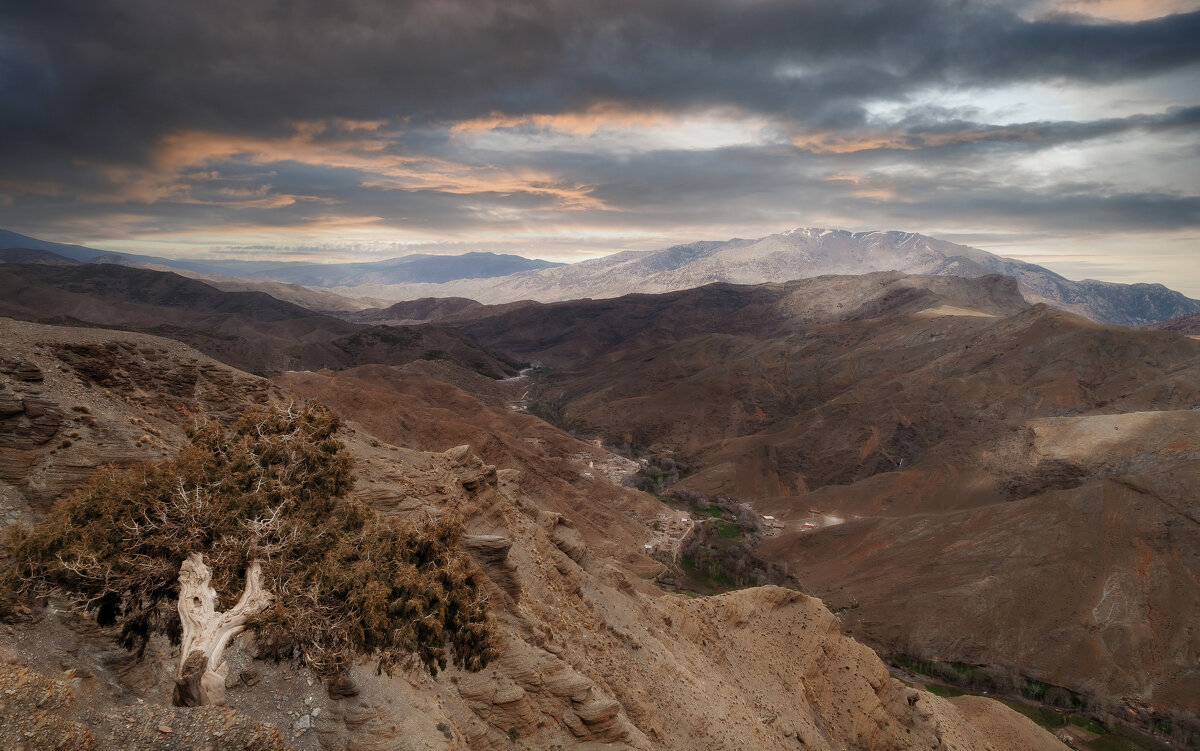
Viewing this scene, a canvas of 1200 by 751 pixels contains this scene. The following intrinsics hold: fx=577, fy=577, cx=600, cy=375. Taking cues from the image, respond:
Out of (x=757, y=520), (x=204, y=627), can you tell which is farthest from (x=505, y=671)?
Result: (x=757, y=520)

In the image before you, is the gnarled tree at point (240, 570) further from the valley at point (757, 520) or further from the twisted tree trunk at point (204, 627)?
the valley at point (757, 520)

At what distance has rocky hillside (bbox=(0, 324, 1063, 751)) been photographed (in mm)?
9133

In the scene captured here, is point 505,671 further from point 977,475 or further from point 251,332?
point 251,332

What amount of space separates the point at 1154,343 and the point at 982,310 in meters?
83.7

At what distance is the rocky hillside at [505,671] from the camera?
30.0 ft

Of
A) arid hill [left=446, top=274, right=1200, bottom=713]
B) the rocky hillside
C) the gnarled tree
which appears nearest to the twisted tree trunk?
the gnarled tree

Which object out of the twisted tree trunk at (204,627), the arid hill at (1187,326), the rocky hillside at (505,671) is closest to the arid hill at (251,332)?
the rocky hillside at (505,671)

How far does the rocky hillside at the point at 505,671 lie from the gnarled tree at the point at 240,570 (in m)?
0.76

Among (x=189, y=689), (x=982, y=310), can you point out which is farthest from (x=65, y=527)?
(x=982, y=310)

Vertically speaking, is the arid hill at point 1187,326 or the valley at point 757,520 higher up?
the arid hill at point 1187,326

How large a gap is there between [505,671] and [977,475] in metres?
71.3

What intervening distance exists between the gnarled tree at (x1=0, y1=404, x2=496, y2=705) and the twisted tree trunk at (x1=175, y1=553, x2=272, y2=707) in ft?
0.06

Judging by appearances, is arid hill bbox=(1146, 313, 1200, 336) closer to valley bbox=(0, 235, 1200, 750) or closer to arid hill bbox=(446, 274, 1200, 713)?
arid hill bbox=(446, 274, 1200, 713)

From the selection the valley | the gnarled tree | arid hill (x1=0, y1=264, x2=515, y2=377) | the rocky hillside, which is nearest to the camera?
the rocky hillside
